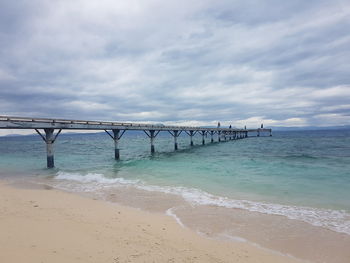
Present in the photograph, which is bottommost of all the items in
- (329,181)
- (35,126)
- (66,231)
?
(329,181)

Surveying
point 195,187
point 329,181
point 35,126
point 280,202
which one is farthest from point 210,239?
point 35,126

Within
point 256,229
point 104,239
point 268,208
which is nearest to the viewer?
point 104,239

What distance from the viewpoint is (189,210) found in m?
7.39

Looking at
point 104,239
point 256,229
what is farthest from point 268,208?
point 104,239

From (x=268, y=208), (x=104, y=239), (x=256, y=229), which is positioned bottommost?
(x=268, y=208)

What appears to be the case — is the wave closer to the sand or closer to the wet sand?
the wet sand

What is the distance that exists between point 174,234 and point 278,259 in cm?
236

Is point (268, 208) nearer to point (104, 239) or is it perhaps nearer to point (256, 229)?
point (256, 229)

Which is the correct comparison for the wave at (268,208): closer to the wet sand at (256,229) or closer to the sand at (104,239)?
the wet sand at (256,229)

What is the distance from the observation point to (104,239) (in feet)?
15.8

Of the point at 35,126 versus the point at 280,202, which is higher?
the point at 35,126

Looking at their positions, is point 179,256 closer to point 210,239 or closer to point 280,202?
point 210,239

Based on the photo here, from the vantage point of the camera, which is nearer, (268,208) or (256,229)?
(256,229)

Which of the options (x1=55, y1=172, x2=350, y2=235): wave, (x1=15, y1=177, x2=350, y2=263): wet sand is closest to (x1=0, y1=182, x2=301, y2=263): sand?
(x1=15, y1=177, x2=350, y2=263): wet sand
